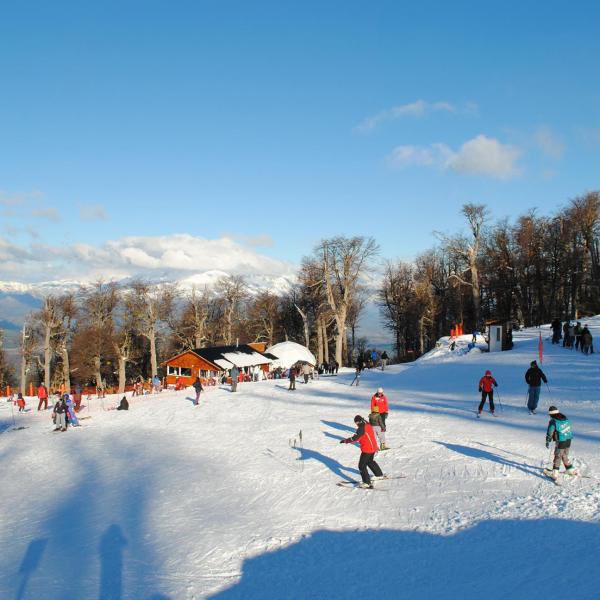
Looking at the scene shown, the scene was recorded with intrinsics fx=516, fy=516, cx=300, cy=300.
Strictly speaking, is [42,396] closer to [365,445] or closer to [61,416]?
[61,416]

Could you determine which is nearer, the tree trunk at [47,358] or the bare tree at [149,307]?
the tree trunk at [47,358]

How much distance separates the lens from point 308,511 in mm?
11008

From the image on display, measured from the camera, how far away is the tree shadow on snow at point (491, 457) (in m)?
11.9

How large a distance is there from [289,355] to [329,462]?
36.2 m

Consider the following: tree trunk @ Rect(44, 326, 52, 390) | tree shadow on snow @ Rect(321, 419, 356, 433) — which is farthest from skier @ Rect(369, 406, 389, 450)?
tree trunk @ Rect(44, 326, 52, 390)

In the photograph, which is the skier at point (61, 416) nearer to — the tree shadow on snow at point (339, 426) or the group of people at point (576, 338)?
the tree shadow on snow at point (339, 426)

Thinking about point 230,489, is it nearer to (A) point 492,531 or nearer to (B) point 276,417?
→ (A) point 492,531

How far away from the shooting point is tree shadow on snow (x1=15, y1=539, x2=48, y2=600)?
29.8 feet

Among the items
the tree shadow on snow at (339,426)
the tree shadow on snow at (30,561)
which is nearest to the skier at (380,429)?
the tree shadow on snow at (339,426)

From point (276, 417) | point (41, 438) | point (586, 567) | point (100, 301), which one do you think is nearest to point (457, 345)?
point (276, 417)

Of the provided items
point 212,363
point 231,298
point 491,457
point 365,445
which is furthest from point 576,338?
point 231,298

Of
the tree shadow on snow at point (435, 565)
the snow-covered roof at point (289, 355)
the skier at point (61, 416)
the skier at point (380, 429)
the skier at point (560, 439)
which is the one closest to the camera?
the tree shadow on snow at point (435, 565)

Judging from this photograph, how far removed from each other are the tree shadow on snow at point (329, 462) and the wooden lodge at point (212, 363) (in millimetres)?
27713

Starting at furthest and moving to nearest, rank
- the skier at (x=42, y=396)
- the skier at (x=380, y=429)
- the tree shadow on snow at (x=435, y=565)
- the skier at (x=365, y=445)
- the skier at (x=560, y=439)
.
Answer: the skier at (x=42, y=396) < the skier at (x=380, y=429) < the skier at (x=365, y=445) < the skier at (x=560, y=439) < the tree shadow on snow at (x=435, y=565)
